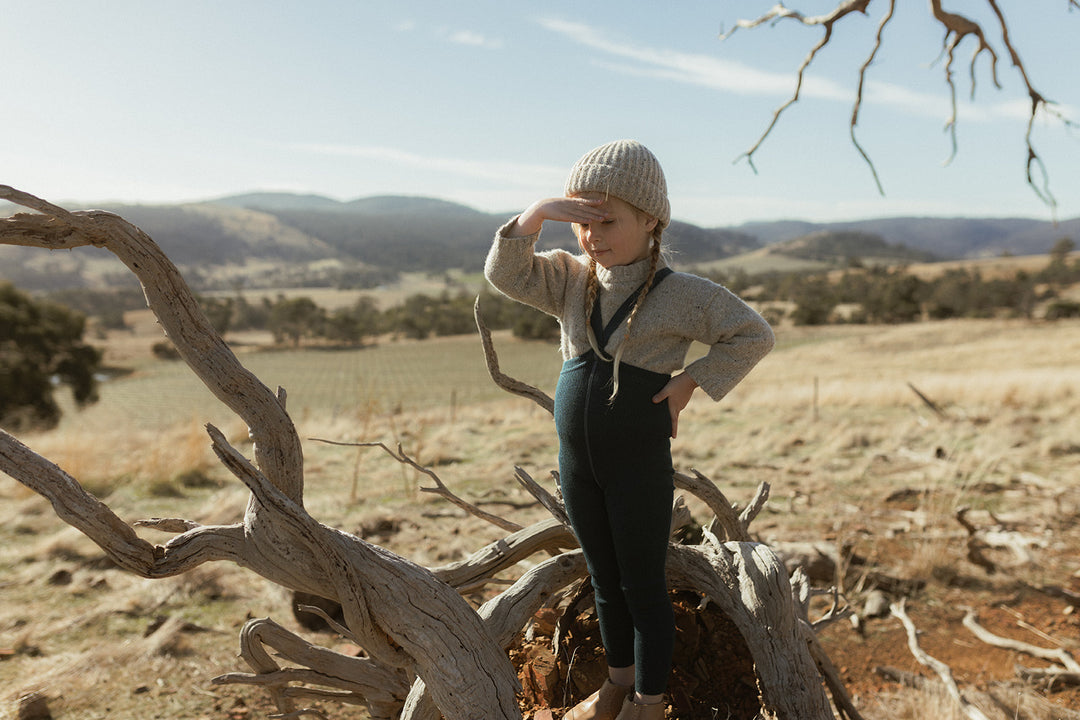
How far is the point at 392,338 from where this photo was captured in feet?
200

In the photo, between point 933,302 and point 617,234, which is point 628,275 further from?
point 933,302

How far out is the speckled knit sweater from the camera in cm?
197

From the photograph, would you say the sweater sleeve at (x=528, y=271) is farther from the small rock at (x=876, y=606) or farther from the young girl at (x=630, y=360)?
the small rock at (x=876, y=606)

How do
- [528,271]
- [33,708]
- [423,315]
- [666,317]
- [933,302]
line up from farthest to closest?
[423,315], [933,302], [33,708], [528,271], [666,317]

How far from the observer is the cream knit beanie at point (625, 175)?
1937 mm

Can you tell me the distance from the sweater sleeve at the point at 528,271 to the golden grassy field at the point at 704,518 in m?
2.37

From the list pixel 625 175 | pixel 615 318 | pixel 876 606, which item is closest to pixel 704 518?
pixel 876 606

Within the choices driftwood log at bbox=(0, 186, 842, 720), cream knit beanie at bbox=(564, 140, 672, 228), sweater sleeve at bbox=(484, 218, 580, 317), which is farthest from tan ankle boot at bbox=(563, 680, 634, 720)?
cream knit beanie at bbox=(564, 140, 672, 228)

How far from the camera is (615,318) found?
207 centimetres

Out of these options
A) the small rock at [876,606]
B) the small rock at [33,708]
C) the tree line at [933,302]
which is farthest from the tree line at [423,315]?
the small rock at [876,606]

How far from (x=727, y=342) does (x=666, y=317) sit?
20cm

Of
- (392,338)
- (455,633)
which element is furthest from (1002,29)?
(392,338)

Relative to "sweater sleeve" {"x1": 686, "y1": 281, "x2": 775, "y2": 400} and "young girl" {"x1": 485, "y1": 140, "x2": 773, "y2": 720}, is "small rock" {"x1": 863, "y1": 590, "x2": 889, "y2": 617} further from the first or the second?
"sweater sleeve" {"x1": 686, "y1": 281, "x2": 775, "y2": 400}

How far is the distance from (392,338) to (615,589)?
60350 millimetres
